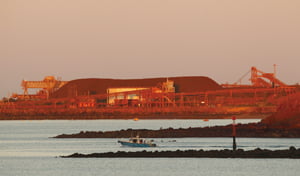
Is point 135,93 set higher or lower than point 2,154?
higher

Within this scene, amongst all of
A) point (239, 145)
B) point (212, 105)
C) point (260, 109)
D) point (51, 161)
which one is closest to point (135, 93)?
point (212, 105)

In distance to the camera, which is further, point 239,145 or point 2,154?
point 239,145

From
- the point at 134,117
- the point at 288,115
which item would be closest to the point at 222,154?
the point at 288,115

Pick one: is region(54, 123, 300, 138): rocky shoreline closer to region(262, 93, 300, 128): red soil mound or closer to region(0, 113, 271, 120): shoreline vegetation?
region(262, 93, 300, 128): red soil mound

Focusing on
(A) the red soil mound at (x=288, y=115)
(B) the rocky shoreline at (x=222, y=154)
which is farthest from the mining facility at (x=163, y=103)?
(B) the rocky shoreline at (x=222, y=154)

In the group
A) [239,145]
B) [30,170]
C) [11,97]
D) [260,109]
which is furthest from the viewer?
[11,97]

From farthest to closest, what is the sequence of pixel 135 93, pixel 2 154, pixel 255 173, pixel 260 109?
pixel 135 93
pixel 260 109
pixel 2 154
pixel 255 173

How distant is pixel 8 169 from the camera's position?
162 ft

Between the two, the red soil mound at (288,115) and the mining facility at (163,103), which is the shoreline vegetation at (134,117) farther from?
the red soil mound at (288,115)

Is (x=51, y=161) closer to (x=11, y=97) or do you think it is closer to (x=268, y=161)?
(x=268, y=161)

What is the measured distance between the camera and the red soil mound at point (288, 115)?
81.4 metres

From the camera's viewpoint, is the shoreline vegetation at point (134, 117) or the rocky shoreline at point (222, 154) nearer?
the rocky shoreline at point (222, 154)

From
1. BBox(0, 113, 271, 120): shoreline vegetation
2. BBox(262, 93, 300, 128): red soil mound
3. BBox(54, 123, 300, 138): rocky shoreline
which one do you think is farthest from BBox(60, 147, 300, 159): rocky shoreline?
BBox(0, 113, 271, 120): shoreline vegetation

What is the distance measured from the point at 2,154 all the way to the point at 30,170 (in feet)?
42.8
